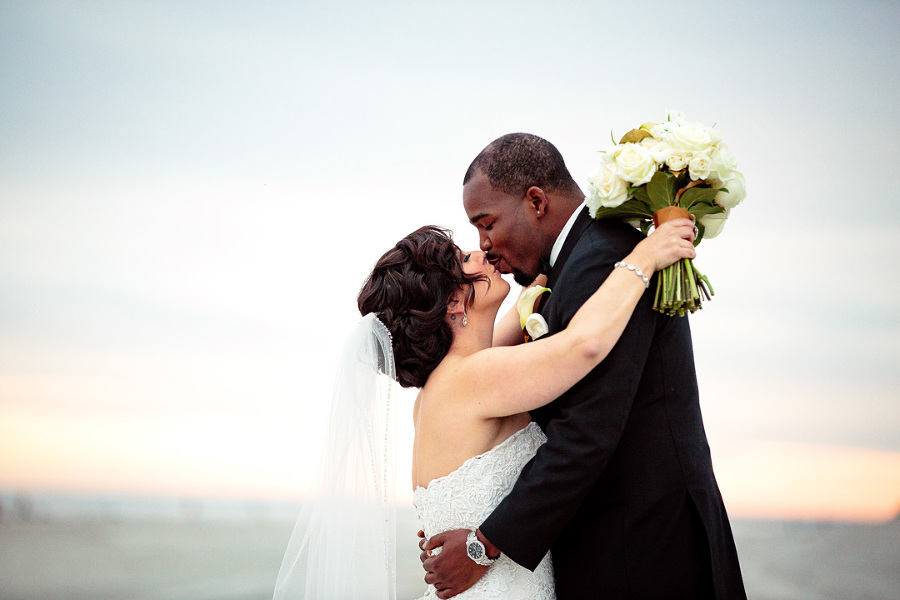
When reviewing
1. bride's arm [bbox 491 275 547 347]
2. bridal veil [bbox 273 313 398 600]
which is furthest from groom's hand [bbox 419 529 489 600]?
bride's arm [bbox 491 275 547 347]

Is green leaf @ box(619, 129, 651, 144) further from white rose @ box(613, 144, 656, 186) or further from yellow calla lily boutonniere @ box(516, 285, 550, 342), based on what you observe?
yellow calla lily boutonniere @ box(516, 285, 550, 342)

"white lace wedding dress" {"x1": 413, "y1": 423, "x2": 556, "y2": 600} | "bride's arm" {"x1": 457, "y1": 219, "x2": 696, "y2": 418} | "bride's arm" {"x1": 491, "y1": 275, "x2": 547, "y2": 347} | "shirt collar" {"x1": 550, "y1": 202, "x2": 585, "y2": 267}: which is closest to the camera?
"bride's arm" {"x1": 457, "y1": 219, "x2": 696, "y2": 418}

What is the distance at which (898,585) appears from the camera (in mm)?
6570

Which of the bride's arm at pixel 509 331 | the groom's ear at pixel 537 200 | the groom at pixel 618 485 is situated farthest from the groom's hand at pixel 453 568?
the groom's ear at pixel 537 200

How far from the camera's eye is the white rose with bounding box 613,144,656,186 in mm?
2211

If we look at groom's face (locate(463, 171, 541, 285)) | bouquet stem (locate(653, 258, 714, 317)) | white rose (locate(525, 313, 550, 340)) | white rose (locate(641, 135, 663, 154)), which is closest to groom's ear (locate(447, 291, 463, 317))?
groom's face (locate(463, 171, 541, 285))

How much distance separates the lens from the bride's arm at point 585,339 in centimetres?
219

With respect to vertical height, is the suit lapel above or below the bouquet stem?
above

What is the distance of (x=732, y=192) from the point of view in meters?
2.33

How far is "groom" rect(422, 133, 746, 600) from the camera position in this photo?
2.22m

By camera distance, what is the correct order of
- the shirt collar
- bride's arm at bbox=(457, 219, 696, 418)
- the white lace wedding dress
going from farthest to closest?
the shirt collar, the white lace wedding dress, bride's arm at bbox=(457, 219, 696, 418)

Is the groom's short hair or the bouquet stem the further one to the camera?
the groom's short hair

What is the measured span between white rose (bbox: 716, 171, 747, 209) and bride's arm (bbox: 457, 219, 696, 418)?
0.14 meters

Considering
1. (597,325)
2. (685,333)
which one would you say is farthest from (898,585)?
(597,325)
